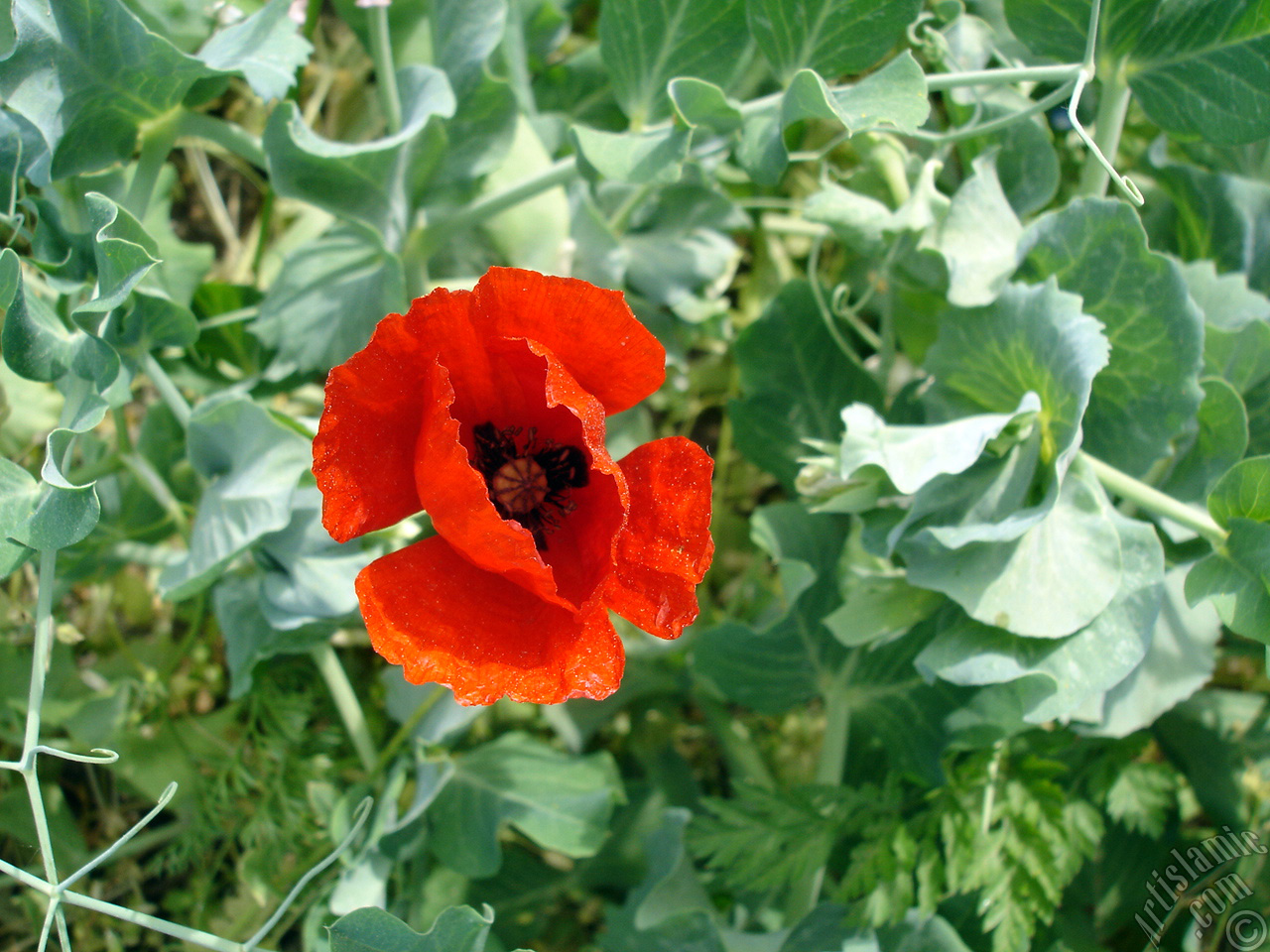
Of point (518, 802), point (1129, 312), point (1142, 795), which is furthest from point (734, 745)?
A: point (1129, 312)

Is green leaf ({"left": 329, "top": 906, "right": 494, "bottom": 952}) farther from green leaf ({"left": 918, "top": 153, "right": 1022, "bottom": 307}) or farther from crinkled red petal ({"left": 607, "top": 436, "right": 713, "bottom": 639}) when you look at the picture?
green leaf ({"left": 918, "top": 153, "right": 1022, "bottom": 307})

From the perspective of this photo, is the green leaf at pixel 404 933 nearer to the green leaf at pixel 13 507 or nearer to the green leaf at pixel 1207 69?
the green leaf at pixel 13 507

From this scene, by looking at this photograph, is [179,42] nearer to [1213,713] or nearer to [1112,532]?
[1112,532]

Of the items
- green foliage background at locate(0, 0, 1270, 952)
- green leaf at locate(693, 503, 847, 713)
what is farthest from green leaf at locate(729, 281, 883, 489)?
green leaf at locate(693, 503, 847, 713)

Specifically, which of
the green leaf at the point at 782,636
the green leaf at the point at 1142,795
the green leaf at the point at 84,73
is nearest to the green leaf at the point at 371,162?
the green leaf at the point at 84,73

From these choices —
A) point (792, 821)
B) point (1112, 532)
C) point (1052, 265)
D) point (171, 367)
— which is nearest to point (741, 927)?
point (792, 821)

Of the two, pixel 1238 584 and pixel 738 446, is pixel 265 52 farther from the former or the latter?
pixel 1238 584
